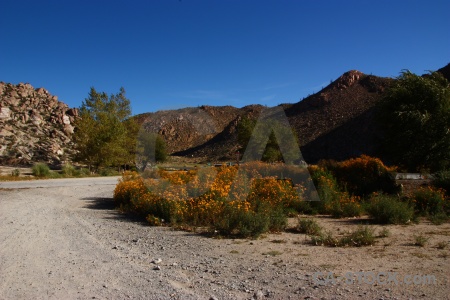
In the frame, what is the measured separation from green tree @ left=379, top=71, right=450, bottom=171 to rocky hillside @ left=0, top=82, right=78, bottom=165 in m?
39.0

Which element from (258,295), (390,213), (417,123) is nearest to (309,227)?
(390,213)

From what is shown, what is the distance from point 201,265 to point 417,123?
1454 cm

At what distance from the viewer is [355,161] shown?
Answer: 1391cm

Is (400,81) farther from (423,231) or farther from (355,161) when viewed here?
(423,231)

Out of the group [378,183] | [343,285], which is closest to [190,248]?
[343,285]

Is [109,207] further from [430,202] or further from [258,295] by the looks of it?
[430,202]

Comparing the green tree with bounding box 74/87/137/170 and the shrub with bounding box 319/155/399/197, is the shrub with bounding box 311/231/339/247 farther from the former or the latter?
the green tree with bounding box 74/87/137/170

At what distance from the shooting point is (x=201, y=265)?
19.4 feet

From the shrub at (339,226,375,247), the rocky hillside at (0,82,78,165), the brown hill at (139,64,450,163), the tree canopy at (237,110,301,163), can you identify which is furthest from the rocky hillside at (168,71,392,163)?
the shrub at (339,226,375,247)

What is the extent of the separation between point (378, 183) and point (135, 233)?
8.88 m

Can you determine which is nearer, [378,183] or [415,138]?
[378,183]

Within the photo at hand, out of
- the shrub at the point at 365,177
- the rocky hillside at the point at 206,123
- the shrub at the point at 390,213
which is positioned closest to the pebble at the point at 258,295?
the shrub at the point at 390,213

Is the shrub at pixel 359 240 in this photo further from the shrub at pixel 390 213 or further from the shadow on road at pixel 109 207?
the shadow on road at pixel 109 207

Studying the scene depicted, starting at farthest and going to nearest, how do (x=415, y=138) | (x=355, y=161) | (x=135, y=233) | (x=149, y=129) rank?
(x=149, y=129), (x=415, y=138), (x=355, y=161), (x=135, y=233)
